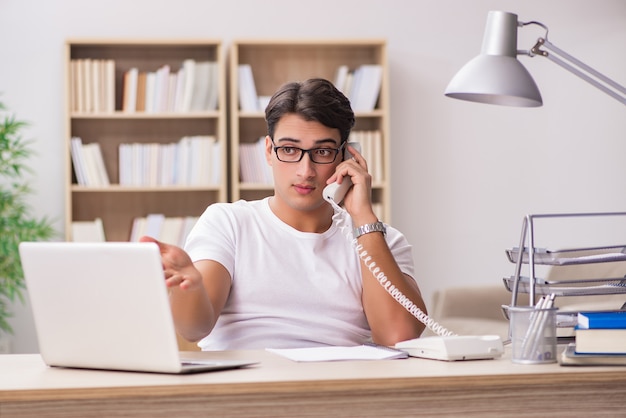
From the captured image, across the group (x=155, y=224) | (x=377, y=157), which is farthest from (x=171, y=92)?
(x=377, y=157)

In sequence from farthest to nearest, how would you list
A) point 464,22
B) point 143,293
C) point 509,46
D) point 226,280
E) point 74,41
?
point 464,22 < point 74,41 < point 226,280 < point 509,46 < point 143,293

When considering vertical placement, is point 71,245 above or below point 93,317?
above

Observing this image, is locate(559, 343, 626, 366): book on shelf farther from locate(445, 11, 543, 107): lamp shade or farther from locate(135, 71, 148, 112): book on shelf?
locate(135, 71, 148, 112): book on shelf

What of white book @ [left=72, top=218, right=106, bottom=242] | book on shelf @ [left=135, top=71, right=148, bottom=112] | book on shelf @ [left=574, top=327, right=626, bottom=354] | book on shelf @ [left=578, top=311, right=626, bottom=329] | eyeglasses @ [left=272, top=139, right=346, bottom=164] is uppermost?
book on shelf @ [left=135, top=71, right=148, bottom=112]

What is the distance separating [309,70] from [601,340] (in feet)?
11.7

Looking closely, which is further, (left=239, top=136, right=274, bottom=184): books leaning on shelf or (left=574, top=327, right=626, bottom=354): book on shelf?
(left=239, top=136, right=274, bottom=184): books leaning on shelf

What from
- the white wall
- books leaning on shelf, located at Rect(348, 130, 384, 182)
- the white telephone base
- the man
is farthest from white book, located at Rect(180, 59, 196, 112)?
the white telephone base

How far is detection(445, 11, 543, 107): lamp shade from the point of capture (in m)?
1.64

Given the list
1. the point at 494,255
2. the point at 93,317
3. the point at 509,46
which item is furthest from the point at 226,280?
the point at 494,255

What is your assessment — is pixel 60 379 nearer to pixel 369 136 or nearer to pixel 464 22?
pixel 369 136

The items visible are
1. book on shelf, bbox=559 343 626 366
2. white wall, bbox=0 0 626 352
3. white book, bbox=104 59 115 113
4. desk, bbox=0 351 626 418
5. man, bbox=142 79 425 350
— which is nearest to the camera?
desk, bbox=0 351 626 418

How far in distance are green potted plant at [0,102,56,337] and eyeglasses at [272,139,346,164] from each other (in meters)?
2.54

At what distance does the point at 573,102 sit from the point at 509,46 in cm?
367

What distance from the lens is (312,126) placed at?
216 centimetres
